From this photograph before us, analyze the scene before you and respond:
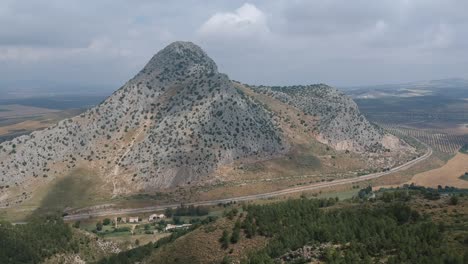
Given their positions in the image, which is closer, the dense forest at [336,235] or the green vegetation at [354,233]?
the green vegetation at [354,233]

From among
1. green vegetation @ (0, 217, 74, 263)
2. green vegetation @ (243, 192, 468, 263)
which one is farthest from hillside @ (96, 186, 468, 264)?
green vegetation @ (0, 217, 74, 263)

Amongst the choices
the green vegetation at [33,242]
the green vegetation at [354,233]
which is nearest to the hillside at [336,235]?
the green vegetation at [354,233]

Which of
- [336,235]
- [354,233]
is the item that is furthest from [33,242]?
[354,233]

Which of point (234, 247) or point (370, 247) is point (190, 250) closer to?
point (234, 247)

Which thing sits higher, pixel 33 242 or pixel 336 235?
pixel 336 235

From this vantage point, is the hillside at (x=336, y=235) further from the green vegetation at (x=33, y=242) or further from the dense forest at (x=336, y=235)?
the green vegetation at (x=33, y=242)

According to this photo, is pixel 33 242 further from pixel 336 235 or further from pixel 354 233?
pixel 354 233

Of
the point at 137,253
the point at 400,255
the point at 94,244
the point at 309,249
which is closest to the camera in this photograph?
the point at 400,255

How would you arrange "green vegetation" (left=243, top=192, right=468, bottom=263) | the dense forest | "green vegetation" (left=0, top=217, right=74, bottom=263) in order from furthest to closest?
1. "green vegetation" (left=0, top=217, right=74, bottom=263)
2. the dense forest
3. "green vegetation" (left=243, top=192, right=468, bottom=263)

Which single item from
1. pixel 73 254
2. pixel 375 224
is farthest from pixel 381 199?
pixel 73 254

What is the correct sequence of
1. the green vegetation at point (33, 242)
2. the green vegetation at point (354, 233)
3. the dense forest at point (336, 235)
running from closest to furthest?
the green vegetation at point (354, 233)
the dense forest at point (336, 235)
the green vegetation at point (33, 242)

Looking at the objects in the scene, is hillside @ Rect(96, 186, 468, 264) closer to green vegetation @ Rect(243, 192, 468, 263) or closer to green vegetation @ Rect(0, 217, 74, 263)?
green vegetation @ Rect(243, 192, 468, 263)
